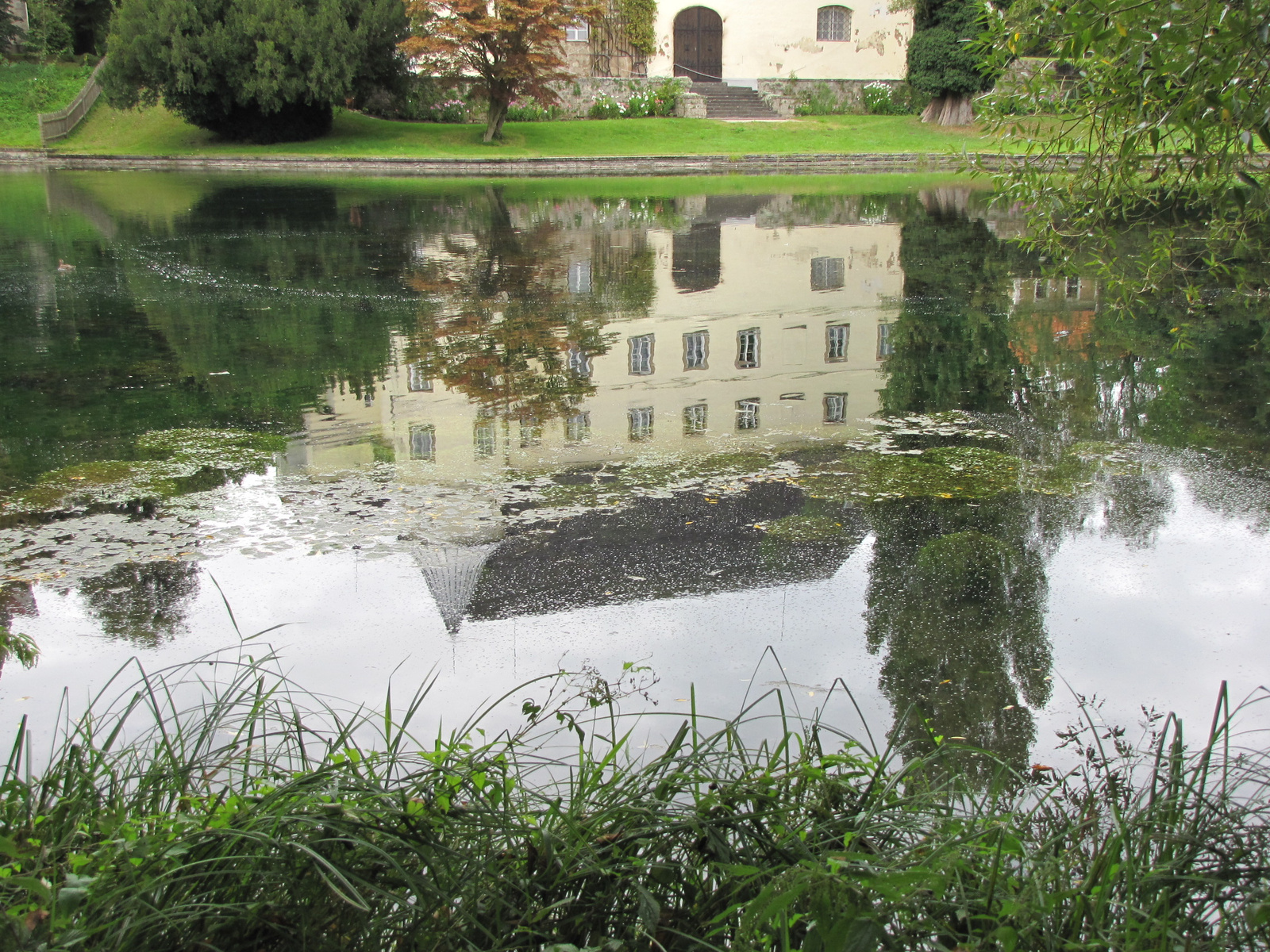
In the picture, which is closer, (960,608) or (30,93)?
(960,608)

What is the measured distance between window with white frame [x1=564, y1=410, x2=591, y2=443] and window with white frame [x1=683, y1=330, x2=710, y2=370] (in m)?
1.86

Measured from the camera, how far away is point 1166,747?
3996 millimetres

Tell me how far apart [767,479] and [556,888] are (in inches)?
174

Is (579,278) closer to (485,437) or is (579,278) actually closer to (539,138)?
(485,437)

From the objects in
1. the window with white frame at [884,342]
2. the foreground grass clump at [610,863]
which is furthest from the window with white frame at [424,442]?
the window with white frame at [884,342]

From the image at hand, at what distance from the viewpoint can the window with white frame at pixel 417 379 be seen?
8906mm

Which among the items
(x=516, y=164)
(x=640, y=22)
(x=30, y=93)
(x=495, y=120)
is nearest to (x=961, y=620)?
(x=516, y=164)

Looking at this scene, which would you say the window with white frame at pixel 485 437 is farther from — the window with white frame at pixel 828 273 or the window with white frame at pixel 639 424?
the window with white frame at pixel 828 273

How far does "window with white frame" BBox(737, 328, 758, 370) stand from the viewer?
10.1m

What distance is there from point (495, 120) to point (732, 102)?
1234 centimetres

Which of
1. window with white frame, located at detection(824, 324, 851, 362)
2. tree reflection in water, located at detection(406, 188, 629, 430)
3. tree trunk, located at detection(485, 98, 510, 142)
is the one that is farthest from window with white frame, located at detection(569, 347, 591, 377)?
tree trunk, located at detection(485, 98, 510, 142)

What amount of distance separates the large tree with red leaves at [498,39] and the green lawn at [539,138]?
6.74 feet

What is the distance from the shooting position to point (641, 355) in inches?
401

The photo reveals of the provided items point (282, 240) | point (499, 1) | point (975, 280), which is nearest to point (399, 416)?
point (975, 280)
